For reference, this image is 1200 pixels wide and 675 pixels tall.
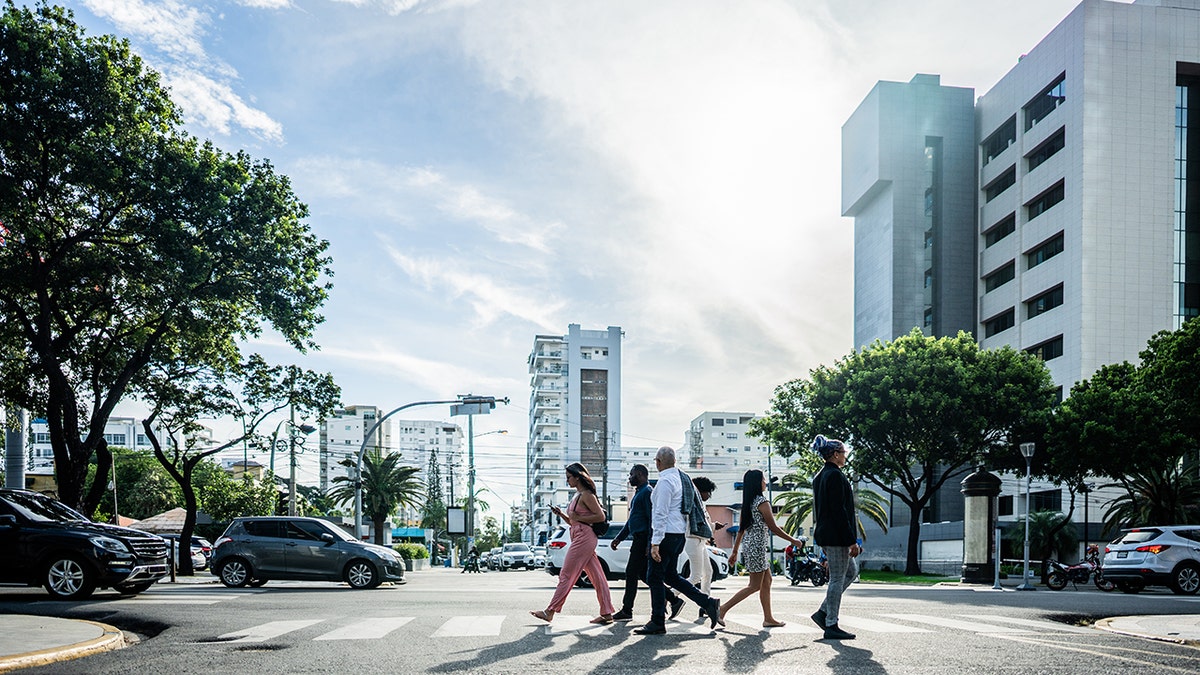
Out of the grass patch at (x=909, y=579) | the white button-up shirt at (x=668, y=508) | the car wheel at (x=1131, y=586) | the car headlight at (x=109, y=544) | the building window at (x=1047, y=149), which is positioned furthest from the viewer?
the building window at (x=1047, y=149)

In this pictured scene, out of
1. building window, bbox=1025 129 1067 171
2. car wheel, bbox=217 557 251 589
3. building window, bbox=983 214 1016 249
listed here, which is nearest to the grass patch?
car wheel, bbox=217 557 251 589

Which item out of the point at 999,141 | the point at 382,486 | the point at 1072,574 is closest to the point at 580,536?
the point at 1072,574

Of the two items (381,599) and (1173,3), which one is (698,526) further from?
(1173,3)

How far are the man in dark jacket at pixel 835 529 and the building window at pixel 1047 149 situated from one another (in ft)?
171

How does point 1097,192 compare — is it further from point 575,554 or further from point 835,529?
point 835,529

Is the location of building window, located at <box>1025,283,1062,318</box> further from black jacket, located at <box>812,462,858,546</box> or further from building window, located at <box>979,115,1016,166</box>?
black jacket, located at <box>812,462,858,546</box>

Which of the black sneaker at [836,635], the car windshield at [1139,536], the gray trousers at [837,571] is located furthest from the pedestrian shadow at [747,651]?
the car windshield at [1139,536]

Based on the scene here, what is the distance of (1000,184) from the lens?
6588 cm

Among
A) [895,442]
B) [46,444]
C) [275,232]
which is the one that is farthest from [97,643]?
[46,444]

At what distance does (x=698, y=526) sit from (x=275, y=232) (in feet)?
51.3

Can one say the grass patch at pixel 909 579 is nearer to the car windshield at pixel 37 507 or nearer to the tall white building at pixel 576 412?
the car windshield at pixel 37 507

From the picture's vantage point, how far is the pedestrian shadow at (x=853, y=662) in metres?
7.39

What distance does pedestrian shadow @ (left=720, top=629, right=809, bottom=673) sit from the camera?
7.75 m

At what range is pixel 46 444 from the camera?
133 metres
